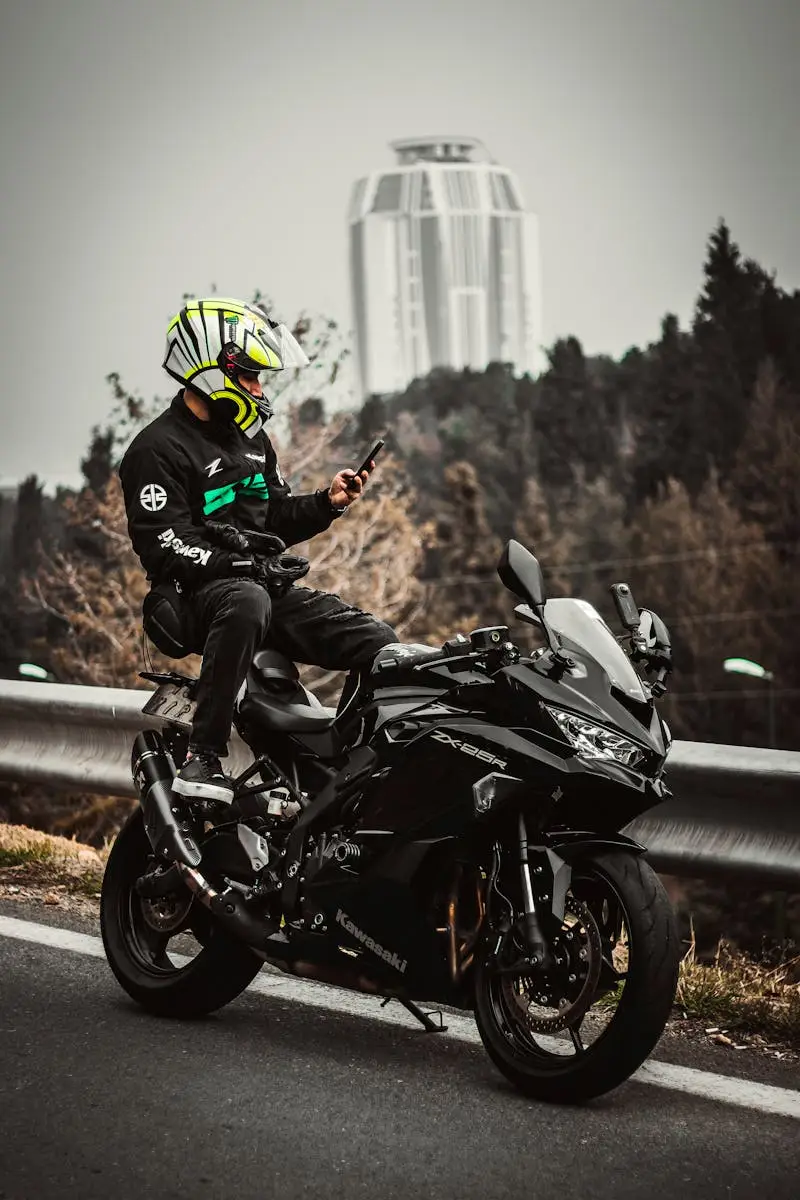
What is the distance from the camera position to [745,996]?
548 cm

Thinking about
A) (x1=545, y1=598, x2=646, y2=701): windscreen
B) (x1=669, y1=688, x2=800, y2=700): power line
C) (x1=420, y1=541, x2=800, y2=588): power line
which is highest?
(x1=420, y1=541, x2=800, y2=588): power line

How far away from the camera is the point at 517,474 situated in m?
92.8

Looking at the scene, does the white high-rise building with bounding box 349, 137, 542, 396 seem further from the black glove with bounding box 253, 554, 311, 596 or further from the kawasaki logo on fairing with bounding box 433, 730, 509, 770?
the kawasaki logo on fairing with bounding box 433, 730, 509, 770

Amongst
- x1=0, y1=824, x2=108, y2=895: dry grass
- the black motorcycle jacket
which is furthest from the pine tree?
the black motorcycle jacket

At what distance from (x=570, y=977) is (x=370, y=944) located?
24.2 inches

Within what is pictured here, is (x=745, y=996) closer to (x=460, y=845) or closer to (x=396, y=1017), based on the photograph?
(x=396, y=1017)

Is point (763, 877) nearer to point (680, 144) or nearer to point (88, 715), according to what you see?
point (88, 715)

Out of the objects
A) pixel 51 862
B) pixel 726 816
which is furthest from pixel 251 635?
pixel 51 862

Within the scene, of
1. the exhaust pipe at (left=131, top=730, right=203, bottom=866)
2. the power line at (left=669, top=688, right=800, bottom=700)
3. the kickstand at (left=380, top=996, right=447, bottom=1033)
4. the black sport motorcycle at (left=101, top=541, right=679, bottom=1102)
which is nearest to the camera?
the black sport motorcycle at (left=101, top=541, right=679, bottom=1102)

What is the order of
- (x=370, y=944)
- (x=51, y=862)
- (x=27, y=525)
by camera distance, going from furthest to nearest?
(x=27, y=525) < (x=51, y=862) < (x=370, y=944)

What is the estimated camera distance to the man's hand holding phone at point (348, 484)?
5.44 metres

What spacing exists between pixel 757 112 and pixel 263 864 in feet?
409

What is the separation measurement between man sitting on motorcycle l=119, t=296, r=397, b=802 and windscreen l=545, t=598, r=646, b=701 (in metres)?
0.73

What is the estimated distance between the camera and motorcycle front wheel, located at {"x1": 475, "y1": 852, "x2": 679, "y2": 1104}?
4.28 m
